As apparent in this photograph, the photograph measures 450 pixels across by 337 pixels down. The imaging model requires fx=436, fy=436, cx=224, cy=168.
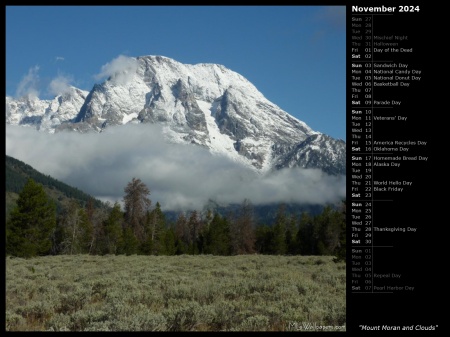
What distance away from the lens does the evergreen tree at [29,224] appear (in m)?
45.4

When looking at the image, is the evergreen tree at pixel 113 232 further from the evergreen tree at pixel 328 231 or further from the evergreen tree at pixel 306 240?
the evergreen tree at pixel 306 240

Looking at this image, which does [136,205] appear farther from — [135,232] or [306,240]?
[306,240]

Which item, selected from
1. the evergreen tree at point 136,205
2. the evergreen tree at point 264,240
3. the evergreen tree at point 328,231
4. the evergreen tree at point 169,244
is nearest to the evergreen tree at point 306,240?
the evergreen tree at point 328,231

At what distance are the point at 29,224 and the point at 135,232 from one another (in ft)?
68.5

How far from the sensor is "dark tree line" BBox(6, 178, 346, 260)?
153ft

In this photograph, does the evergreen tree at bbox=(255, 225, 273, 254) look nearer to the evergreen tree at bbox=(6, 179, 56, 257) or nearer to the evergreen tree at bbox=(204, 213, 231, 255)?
the evergreen tree at bbox=(204, 213, 231, 255)

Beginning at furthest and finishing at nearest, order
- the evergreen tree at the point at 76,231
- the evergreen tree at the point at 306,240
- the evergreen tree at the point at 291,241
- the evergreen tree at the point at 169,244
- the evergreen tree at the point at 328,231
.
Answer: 1. the evergreen tree at the point at 291,241
2. the evergreen tree at the point at 306,240
3. the evergreen tree at the point at 328,231
4. the evergreen tree at the point at 76,231
5. the evergreen tree at the point at 169,244

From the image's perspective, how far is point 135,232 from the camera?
66438 millimetres

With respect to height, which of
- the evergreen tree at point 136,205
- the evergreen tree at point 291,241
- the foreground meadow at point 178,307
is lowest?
the evergreen tree at point 291,241

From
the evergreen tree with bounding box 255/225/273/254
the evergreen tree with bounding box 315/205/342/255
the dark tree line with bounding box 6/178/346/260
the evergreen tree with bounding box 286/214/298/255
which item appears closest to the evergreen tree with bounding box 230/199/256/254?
the dark tree line with bounding box 6/178/346/260
